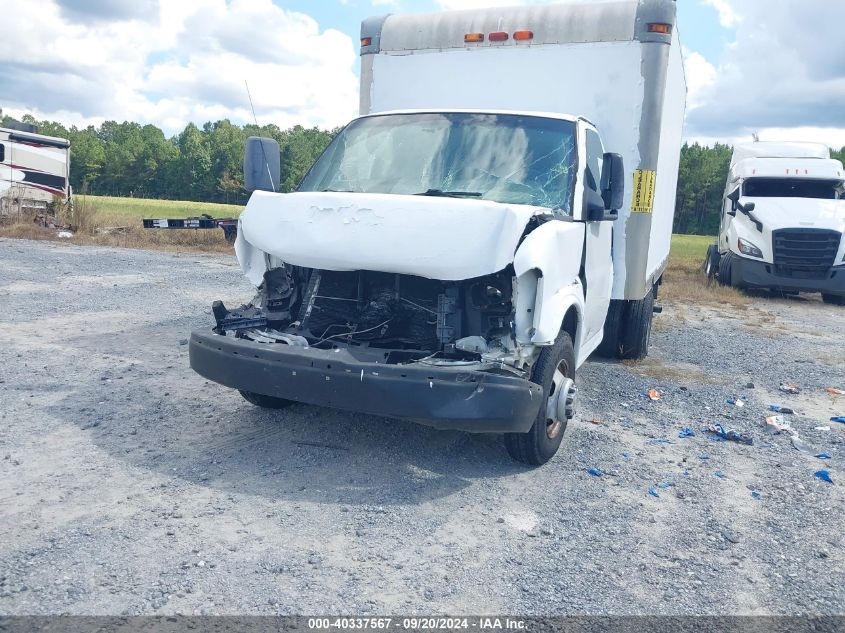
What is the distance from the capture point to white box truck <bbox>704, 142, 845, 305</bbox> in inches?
563

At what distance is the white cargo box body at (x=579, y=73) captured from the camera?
21.1 feet

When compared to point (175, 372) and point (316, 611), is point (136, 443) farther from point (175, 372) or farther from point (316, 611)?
point (316, 611)

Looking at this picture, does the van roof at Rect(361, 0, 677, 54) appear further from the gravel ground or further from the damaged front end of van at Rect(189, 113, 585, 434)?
the gravel ground

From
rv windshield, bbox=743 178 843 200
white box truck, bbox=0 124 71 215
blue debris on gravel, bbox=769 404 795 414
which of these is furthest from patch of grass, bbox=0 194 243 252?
blue debris on gravel, bbox=769 404 795 414

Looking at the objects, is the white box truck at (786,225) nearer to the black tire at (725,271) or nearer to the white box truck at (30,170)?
the black tire at (725,271)

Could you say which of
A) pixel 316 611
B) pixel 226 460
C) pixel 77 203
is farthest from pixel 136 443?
pixel 77 203

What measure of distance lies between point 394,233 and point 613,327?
3.99 metres

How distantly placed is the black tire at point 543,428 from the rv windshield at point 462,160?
3.32ft

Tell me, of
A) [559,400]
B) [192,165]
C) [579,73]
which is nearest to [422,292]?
[559,400]

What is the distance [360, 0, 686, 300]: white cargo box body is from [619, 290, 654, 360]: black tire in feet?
1.56

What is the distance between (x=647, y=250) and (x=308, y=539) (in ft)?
14.3

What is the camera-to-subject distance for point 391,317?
460 cm

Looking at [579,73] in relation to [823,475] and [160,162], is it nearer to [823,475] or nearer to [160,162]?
[823,475]

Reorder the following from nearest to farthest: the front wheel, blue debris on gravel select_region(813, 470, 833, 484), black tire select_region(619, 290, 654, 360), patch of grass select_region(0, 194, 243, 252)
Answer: blue debris on gravel select_region(813, 470, 833, 484) < black tire select_region(619, 290, 654, 360) < the front wheel < patch of grass select_region(0, 194, 243, 252)
